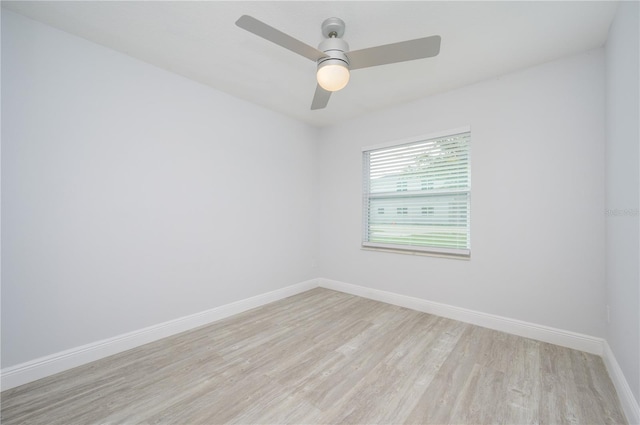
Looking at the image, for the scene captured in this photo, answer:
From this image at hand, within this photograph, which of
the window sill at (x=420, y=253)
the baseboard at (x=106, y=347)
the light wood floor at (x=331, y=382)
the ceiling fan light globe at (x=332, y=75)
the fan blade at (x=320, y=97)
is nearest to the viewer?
the light wood floor at (x=331, y=382)

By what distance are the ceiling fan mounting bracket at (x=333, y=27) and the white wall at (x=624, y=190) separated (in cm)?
166

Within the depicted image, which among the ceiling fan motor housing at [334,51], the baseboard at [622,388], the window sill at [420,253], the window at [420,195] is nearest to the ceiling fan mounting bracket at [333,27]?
the ceiling fan motor housing at [334,51]

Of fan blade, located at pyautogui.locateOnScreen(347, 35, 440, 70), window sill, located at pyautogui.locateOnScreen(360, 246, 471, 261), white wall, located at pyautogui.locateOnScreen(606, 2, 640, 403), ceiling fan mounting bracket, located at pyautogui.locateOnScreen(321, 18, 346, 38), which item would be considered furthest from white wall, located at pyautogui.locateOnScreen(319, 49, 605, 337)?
ceiling fan mounting bracket, located at pyautogui.locateOnScreen(321, 18, 346, 38)

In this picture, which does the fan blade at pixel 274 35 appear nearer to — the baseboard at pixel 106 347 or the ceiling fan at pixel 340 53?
the ceiling fan at pixel 340 53

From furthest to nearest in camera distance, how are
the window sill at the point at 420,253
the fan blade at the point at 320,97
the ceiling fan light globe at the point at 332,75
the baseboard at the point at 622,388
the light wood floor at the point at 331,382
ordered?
the window sill at the point at 420,253, the fan blade at the point at 320,97, the ceiling fan light globe at the point at 332,75, the light wood floor at the point at 331,382, the baseboard at the point at 622,388

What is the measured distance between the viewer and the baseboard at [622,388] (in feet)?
4.69

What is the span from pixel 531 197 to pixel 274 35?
2.64 metres

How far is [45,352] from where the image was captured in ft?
6.31

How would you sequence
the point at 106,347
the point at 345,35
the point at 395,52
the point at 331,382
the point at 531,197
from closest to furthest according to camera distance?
the point at 395,52, the point at 331,382, the point at 345,35, the point at 106,347, the point at 531,197

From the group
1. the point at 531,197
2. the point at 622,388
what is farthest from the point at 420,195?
the point at 622,388

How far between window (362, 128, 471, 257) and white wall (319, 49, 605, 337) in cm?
13

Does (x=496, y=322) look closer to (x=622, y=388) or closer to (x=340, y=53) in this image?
(x=622, y=388)

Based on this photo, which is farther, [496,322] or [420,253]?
[420,253]

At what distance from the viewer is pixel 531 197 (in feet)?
8.13
